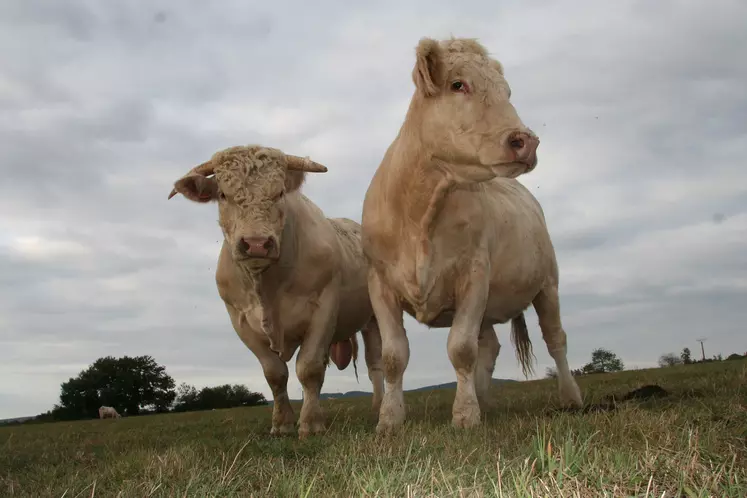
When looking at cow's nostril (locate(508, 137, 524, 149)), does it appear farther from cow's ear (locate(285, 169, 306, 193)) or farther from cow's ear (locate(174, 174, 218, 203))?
cow's ear (locate(174, 174, 218, 203))

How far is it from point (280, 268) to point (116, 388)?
33.4 meters

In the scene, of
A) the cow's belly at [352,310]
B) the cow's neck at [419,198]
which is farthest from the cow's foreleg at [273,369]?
the cow's neck at [419,198]

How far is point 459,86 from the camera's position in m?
5.80

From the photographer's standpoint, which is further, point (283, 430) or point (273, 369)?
point (273, 369)

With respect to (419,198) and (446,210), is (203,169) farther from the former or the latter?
(446,210)

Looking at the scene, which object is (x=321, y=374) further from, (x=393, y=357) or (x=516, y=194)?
(x=516, y=194)

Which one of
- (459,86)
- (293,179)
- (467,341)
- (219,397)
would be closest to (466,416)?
(467,341)

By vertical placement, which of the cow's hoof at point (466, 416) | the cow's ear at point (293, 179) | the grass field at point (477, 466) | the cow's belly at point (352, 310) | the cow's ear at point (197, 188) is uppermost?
the cow's ear at point (293, 179)

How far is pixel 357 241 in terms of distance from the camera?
8.66m

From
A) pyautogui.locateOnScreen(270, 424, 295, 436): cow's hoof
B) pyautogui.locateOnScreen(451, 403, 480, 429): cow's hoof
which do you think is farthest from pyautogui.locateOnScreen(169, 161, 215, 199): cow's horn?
pyautogui.locateOnScreen(451, 403, 480, 429): cow's hoof

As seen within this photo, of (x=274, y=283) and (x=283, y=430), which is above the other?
(x=274, y=283)

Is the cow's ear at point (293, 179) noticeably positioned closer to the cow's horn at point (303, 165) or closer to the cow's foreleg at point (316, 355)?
the cow's horn at point (303, 165)

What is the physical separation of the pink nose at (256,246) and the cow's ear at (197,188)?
877 millimetres

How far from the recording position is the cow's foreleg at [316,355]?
270 inches
